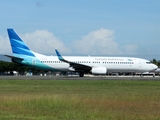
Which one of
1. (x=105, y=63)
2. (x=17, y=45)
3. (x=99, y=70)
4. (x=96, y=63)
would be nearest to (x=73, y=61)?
(x=96, y=63)

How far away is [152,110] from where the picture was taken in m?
16.5

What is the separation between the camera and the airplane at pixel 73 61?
6156cm

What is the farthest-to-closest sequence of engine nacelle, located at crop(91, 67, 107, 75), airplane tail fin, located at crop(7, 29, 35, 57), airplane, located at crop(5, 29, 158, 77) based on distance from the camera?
airplane tail fin, located at crop(7, 29, 35, 57) < airplane, located at crop(5, 29, 158, 77) < engine nacelle, located at crop(91, 67, 107, 75)

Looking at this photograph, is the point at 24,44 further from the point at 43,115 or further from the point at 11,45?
the point at 43,115

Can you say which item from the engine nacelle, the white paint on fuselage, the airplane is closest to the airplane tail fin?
the airplane

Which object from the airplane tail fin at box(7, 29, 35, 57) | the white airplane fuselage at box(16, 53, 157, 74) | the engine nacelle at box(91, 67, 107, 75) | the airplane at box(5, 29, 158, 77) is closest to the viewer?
the engine nacelle at box(91, 67, 107, 75)

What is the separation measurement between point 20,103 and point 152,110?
5950mm

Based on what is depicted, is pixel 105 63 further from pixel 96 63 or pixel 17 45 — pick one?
pixel 17 45

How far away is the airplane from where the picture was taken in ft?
202

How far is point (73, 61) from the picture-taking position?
2491 inches

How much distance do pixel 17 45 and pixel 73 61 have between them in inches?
362

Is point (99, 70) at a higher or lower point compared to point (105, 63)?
lower

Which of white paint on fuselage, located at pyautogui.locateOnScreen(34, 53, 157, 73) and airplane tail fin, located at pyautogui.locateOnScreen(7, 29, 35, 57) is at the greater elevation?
airplane tail fin, located at pyautogui.locateOnScreen(7, 29, 35, 57)

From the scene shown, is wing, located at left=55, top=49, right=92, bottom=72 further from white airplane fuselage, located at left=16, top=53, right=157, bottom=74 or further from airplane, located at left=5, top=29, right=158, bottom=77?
white airplane fuselage, located at left=16, top=53, right=157, bottom=74
